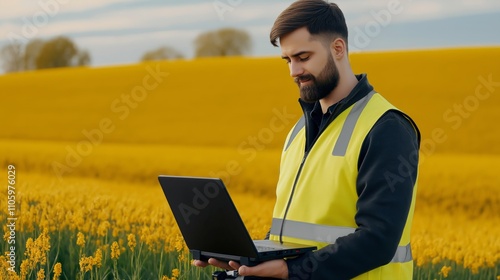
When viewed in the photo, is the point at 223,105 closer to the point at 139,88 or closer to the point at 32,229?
the point at 139,88

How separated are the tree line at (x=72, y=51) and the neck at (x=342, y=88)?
31.5m

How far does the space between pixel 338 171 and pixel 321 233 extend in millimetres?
286

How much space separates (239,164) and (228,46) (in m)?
22.3

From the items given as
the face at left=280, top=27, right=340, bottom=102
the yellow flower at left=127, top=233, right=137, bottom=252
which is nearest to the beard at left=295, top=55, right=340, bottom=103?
the face at left=280, top=27, right=340, bottom=102

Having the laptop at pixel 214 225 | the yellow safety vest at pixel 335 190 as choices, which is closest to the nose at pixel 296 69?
the yellow safety vest at pixel 335 190

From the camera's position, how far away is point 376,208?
333 centimetres

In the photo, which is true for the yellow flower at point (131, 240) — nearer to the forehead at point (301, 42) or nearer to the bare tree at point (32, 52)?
the forehead at point (301, 42)

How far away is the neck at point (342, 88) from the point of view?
3.67 metres

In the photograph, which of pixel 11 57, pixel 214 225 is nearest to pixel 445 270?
pixel 214 225

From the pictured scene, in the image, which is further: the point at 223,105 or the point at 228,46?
the point at 228,46

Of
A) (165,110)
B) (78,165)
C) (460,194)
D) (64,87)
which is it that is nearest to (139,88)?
(64,87)

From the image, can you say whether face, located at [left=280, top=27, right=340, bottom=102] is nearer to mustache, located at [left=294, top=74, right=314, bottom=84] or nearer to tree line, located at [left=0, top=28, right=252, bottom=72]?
mustache, located at [left=294, top=74, right=314, bottom=84]

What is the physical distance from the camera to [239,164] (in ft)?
51.9

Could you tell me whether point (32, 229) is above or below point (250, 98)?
below
